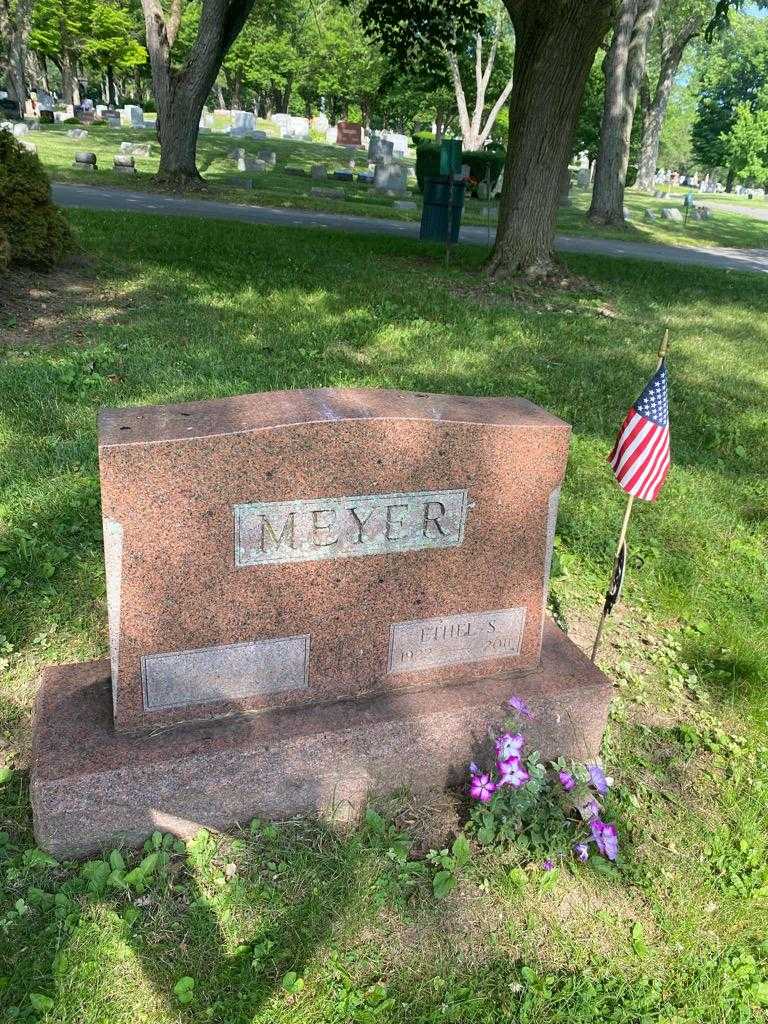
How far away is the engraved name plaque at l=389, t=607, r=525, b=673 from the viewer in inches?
112

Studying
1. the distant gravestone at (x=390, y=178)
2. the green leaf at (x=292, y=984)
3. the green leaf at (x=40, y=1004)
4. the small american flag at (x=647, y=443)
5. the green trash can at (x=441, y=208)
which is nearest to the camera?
the green leaf at (x=40, y=1004)

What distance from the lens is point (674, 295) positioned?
12.0 meters

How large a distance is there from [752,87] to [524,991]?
9846 cm

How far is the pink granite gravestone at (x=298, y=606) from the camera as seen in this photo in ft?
7.82

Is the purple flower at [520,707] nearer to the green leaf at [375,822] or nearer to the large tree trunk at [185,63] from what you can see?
the green leaf at [375,822]

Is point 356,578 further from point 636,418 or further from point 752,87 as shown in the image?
point 752,87

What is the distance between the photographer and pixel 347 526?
2.58 m

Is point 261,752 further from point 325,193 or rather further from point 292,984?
point 325,193

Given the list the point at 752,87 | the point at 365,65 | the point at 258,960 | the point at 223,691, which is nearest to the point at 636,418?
the point at 223,691

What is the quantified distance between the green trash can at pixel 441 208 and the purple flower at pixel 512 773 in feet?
42.2

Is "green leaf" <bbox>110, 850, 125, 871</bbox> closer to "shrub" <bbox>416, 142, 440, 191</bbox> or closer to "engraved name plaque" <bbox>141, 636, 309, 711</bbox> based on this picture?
"engraved name plaque" <bbox>141, 636, 309, 711</bbox>

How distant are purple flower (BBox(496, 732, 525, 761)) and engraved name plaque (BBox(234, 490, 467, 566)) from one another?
677 millimetres

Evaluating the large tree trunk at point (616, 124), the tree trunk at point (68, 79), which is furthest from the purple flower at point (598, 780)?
the tree trunk at point (68, 79)

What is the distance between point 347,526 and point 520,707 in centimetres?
91
